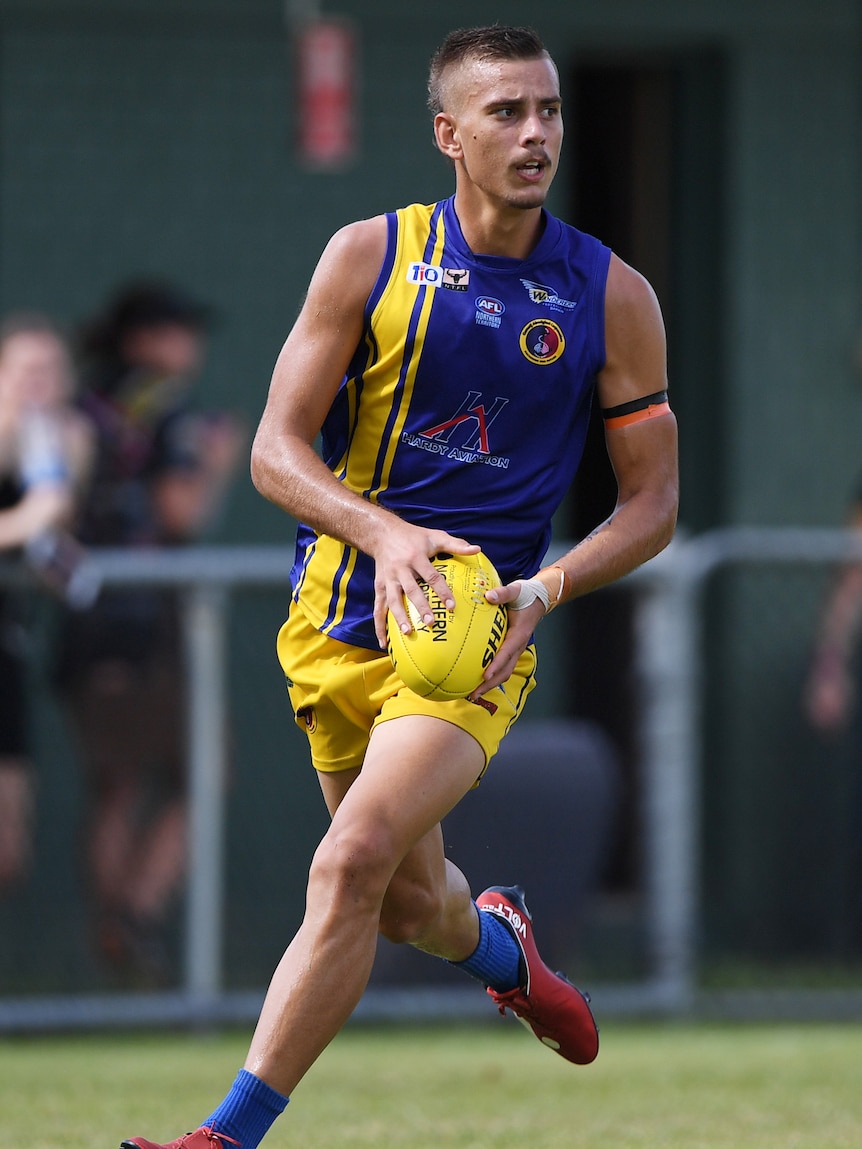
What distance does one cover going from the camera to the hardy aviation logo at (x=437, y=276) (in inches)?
203

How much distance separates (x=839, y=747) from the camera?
10.1 meters

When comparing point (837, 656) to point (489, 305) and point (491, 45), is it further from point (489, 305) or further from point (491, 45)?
point (491, 45)

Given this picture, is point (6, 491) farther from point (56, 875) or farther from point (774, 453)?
point (774, 453)

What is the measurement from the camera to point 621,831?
9.66 metres

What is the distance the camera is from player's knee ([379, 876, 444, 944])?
534 cm

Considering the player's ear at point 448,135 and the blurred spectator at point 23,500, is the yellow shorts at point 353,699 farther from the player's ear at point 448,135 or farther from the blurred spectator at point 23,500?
the blurred spectator at point 23,500

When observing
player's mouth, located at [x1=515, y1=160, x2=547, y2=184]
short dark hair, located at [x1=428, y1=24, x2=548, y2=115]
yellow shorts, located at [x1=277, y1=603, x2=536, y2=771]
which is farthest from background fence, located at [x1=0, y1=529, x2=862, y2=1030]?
player's mouth, located at [x1=515, y1=160, x2=547, y2=184]

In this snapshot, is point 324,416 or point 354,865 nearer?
point 354,865

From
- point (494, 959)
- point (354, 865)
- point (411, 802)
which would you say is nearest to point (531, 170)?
point (411, 802)

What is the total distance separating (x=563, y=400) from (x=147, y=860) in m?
4.42

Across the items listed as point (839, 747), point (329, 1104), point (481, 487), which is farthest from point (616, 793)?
point (481, 487)

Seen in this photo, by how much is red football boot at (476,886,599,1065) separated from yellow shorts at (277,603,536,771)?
854 millimetres

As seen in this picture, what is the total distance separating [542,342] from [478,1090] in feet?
11.1

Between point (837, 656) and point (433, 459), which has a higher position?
point (433, 459)
